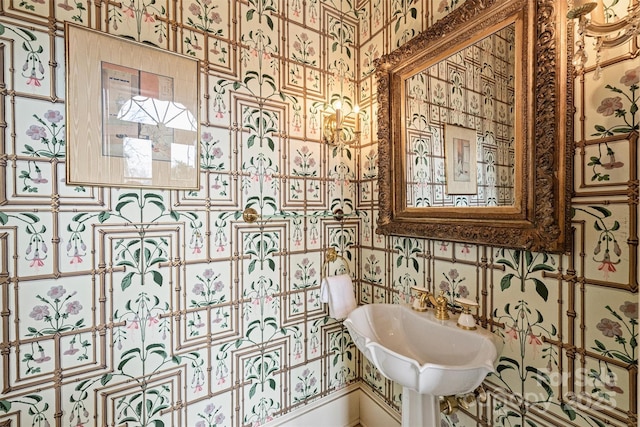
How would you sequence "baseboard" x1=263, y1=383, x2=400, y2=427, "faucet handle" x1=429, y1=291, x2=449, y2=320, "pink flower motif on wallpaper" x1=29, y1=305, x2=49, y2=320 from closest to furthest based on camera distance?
1. "pink flower motif on wallpaper" x1=29, y1=305, x2=49, y2=320
2. "faucet handle" x1=429, y1=291, x2=449, y2=320
3. "baseboard" x1=263, y1=383, x2=400, y2=427

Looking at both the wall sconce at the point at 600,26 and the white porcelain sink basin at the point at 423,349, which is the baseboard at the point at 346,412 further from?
the wall sconce at the point at 600,26

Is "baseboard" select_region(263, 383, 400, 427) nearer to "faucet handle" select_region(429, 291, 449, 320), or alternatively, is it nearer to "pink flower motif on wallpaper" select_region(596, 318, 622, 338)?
"faucet handle" select_region(429, 291, 449, 320)

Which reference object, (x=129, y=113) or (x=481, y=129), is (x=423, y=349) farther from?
(x=129, y=113)

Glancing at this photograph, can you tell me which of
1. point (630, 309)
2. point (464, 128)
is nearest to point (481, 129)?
point (464, 128)

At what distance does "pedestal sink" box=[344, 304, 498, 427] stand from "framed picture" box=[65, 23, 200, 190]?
997 millimetres

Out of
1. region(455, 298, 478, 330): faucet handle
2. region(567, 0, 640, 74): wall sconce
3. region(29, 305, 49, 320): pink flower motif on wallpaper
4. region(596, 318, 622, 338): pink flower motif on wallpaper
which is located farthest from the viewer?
region(455, 298, 478, 330): faucet handle

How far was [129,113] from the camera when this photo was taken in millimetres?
1061

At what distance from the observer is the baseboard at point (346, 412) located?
1.46 m

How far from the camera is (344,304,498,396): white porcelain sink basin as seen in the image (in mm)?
861

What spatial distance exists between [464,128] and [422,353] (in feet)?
3.17

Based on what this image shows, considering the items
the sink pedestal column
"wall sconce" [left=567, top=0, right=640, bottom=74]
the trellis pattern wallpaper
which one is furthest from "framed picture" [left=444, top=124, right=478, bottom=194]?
the sink pedestal column

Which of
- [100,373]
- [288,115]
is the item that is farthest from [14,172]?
[288,115]

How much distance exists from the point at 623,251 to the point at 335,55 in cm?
153

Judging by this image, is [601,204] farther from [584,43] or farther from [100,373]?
[100,373]
